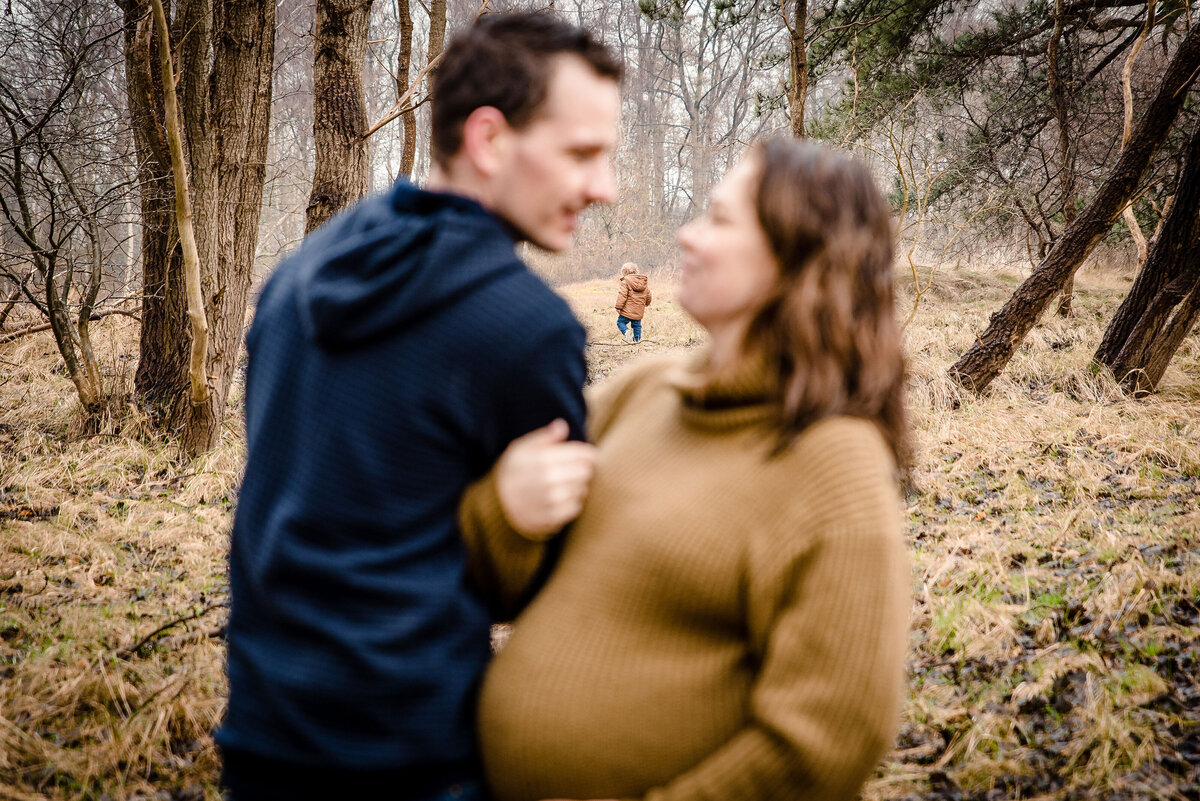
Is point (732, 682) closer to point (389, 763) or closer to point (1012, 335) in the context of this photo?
point (389, 763)

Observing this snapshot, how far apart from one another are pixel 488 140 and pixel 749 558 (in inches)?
32.5

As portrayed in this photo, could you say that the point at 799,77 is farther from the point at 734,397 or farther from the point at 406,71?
the point at 734,397

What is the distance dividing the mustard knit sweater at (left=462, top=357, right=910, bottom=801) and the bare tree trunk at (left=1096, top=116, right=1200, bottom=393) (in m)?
7.10

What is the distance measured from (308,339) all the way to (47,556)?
3.92 metres

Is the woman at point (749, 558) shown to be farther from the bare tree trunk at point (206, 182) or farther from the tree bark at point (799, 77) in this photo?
the tree bark at point (799, 77)

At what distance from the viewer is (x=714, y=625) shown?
46.0 inches

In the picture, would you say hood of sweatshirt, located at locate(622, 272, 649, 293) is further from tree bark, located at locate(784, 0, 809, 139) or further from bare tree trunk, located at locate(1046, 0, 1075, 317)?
bare tree trunk, located at locate(1046, 0, 1075, 317)

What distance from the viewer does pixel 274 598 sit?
110 centimetres

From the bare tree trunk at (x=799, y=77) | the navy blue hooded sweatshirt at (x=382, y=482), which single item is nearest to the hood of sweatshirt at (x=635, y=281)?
the bare tree trunk at (x=799, y=77)

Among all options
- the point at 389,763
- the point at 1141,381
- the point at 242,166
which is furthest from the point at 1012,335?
the point at 389,763

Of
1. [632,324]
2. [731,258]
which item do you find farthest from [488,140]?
[632,324]

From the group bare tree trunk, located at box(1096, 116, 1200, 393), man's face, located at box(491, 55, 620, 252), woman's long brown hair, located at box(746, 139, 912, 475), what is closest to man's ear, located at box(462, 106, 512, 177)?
man's face, located at box(491, 55, 620, 252)

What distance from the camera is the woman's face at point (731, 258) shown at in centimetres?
125

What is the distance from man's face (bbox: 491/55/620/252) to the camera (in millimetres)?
1253
